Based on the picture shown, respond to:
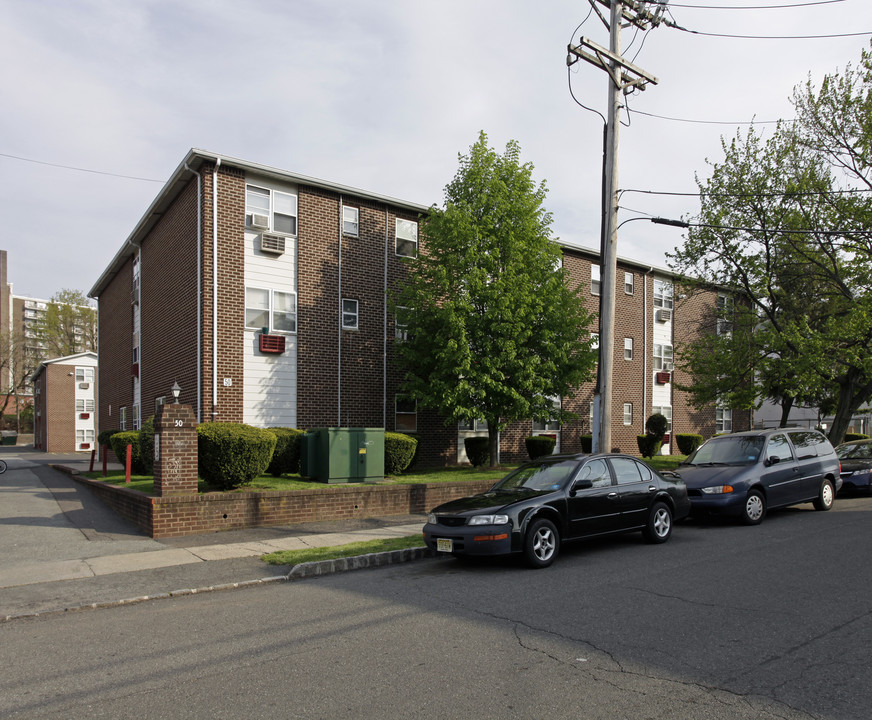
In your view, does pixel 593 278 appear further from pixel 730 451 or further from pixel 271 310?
pixel 730 451

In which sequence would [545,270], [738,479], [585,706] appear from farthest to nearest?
1. [545,270]
2. [738,479]
3. [585,706]

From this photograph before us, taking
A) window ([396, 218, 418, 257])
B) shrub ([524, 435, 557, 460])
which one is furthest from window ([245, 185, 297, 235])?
shrub ([524, 435, 557, 460])

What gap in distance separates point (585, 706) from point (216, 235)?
16.4 metres

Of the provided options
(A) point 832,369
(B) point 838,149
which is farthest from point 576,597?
(B) point 838,149

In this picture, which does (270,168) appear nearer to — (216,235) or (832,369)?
(216,235)

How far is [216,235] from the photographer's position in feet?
59.4

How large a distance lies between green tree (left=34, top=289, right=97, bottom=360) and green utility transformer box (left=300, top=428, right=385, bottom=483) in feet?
183

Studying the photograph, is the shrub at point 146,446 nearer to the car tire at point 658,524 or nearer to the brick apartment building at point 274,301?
the brick apartment building at point 274,301

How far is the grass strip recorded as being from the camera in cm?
925

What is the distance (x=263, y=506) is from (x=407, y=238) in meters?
11.9

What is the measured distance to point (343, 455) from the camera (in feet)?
50.1

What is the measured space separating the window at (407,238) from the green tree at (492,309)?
223cm

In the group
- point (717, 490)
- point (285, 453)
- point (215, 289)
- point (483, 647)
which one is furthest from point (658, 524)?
point (215, 289)

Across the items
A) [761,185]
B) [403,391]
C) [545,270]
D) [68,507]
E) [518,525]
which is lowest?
[68,507]
